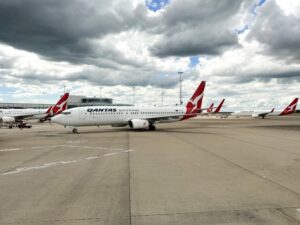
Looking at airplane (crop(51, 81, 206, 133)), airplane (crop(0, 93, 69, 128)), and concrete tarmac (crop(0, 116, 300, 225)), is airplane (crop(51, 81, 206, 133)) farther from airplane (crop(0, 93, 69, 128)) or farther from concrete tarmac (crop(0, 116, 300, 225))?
airplane (crop(0, 93, 69, 128))

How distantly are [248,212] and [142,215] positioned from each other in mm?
2357

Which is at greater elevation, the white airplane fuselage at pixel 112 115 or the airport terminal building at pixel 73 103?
the airport terminal building at pixel 73 103

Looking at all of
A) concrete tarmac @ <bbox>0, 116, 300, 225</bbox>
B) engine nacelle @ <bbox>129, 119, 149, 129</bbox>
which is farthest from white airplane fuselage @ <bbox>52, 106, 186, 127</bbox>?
concrete tarmac @ <bbox>0, 116, 300, 225</bbox>

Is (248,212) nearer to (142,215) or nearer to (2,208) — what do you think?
(142,215)

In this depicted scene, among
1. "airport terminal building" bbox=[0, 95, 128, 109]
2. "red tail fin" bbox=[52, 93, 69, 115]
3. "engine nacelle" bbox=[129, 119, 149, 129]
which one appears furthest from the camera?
"airport terminal building" bbox=[0, 95, 128, 109]

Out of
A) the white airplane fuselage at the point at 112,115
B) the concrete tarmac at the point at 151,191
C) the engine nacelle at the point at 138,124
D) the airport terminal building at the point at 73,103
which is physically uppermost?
the airport terminal building at the point at 73,103

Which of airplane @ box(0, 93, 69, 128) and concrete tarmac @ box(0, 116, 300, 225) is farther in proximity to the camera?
airplane @ box(0, 93, 69, 128)

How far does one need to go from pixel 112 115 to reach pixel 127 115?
6.98ft

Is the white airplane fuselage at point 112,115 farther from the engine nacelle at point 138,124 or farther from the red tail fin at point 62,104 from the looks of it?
the red tail fin at point 62,104

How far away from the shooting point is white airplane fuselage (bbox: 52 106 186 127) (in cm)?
3228

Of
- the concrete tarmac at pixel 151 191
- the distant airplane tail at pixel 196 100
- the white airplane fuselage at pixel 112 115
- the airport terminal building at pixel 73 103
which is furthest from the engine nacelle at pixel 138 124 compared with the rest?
the airport terminal building at pixel 73 103

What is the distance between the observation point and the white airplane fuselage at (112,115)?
106 feet

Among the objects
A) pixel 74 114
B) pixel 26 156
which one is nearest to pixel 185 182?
pixel 26 156

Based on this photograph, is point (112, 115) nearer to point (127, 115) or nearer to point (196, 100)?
point (127, 115)
